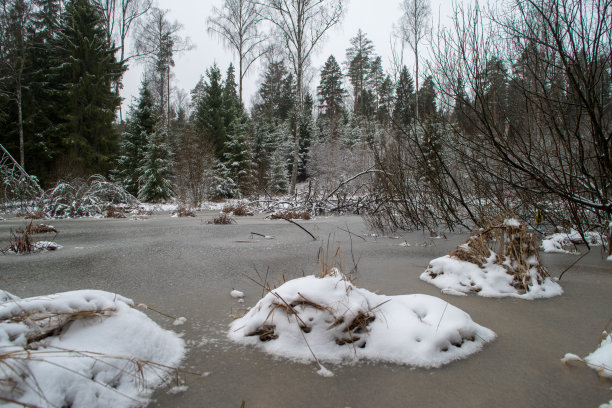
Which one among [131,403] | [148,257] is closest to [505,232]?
[131,403]

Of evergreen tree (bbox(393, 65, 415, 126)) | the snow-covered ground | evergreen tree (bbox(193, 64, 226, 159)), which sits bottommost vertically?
the snow-covered ground

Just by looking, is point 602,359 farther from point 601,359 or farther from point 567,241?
point 567,241

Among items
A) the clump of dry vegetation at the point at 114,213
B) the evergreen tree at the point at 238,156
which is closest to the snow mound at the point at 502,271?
the clump of dry vegetation at the point at 114,213

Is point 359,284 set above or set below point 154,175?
below

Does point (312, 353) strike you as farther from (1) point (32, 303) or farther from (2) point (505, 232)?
(2) point (505, 232)

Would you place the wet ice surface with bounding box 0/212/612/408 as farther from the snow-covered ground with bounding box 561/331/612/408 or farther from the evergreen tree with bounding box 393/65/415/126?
the evergreen tree with bounding box 393/65/415/126

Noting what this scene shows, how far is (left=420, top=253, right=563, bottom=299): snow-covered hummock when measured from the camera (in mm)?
2309

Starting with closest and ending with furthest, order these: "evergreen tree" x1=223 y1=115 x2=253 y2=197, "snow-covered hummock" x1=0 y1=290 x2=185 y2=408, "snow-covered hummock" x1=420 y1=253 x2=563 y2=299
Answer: "snow-covered hummock" x1=0 y1=290 x2=185 y2=408, "snow-covered hummock" x1=420 y1=253 x2=563 y2=299, "evergreen tree" x1=223 y1=115 x2=253 y2=197

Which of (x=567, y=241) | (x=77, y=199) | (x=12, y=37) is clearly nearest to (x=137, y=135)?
(x=12, y=37)

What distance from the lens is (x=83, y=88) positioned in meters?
16.6

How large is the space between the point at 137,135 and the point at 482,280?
65.4 ft

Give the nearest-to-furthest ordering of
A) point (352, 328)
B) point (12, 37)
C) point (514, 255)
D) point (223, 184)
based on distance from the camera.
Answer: point (352, 328)
point (514, 255)
point (12, 37)
point (223, 184)

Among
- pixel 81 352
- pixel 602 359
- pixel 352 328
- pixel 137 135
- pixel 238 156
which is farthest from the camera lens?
pixel 238 156

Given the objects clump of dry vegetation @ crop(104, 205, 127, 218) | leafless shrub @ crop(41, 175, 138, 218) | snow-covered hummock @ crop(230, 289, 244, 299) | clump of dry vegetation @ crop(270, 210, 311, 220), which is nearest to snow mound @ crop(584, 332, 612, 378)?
snow-covered hummock @ crop(230, 289, 244, 299)
